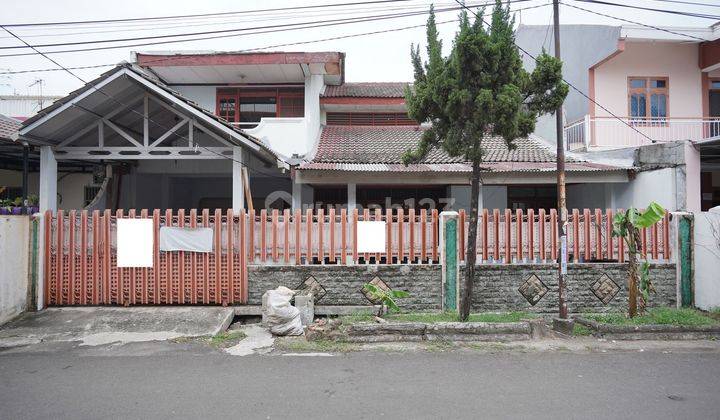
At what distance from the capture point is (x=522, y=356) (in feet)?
19.6

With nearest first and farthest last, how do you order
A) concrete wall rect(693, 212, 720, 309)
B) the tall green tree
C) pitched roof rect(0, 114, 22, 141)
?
the tall green tree < concrete wall rect(693, 212, 720, 309) < pitched roof rect(0, 114, 22, 141)

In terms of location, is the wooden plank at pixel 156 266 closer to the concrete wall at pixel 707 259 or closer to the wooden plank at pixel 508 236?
the wooden plank at pixel 508 236

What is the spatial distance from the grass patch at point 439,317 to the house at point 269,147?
338 cm

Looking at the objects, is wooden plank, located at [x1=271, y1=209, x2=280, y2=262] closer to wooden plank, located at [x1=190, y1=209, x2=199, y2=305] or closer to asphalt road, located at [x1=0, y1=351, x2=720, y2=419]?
wooden plank, located at [x1=190, y1=209, x2=199, y2=305]

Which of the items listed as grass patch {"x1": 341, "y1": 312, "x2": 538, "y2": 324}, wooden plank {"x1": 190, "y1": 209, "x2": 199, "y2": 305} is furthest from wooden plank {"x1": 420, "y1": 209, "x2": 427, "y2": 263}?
wooden plank {"x1": 190, "y1": 209, "x2": 199, "y2": 305}

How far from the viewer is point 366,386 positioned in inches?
193

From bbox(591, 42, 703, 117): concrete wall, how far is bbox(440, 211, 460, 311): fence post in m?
8.71

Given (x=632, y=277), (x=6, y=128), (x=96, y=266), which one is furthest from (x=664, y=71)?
(x=6, y=128)

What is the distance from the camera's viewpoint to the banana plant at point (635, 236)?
7367 millimetres

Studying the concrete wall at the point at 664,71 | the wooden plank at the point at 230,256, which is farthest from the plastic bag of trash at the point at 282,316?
the concrete wall at the point at 664,71

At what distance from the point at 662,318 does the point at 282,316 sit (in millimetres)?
6081

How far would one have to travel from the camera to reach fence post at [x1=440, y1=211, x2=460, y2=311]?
7949 millimetres

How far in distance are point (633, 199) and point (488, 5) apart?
7.13 metres

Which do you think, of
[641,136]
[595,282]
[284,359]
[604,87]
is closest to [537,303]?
[595,282]
